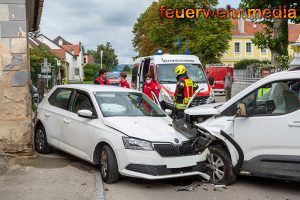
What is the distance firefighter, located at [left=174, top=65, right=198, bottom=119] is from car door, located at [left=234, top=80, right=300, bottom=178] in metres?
3.31

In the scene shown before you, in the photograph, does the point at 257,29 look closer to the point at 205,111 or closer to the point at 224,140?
the point at 205,111

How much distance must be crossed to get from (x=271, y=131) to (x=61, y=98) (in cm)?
445

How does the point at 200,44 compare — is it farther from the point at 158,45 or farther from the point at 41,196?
the point at 41,196

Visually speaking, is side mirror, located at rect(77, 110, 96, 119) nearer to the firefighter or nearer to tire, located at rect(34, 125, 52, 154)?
tire, located at rect(34, 125, 52, 154)

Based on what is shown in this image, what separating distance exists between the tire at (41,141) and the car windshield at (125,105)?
1885 millimetres

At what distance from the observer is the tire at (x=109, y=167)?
23.0 feet

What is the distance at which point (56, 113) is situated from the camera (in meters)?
9.09

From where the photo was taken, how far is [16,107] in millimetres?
9172

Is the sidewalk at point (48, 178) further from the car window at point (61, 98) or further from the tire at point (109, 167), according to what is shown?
the car window at point (61, 98)

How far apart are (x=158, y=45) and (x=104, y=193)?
49.7 meters

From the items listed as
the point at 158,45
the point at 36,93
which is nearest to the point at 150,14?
the point at 158,45

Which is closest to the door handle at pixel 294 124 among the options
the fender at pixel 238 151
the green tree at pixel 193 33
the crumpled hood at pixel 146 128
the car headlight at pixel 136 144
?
the fender at pixel 238 151

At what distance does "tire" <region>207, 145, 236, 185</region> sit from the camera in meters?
7.11

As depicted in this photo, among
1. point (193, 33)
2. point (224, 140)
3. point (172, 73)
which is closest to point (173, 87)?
point (172, 73)
